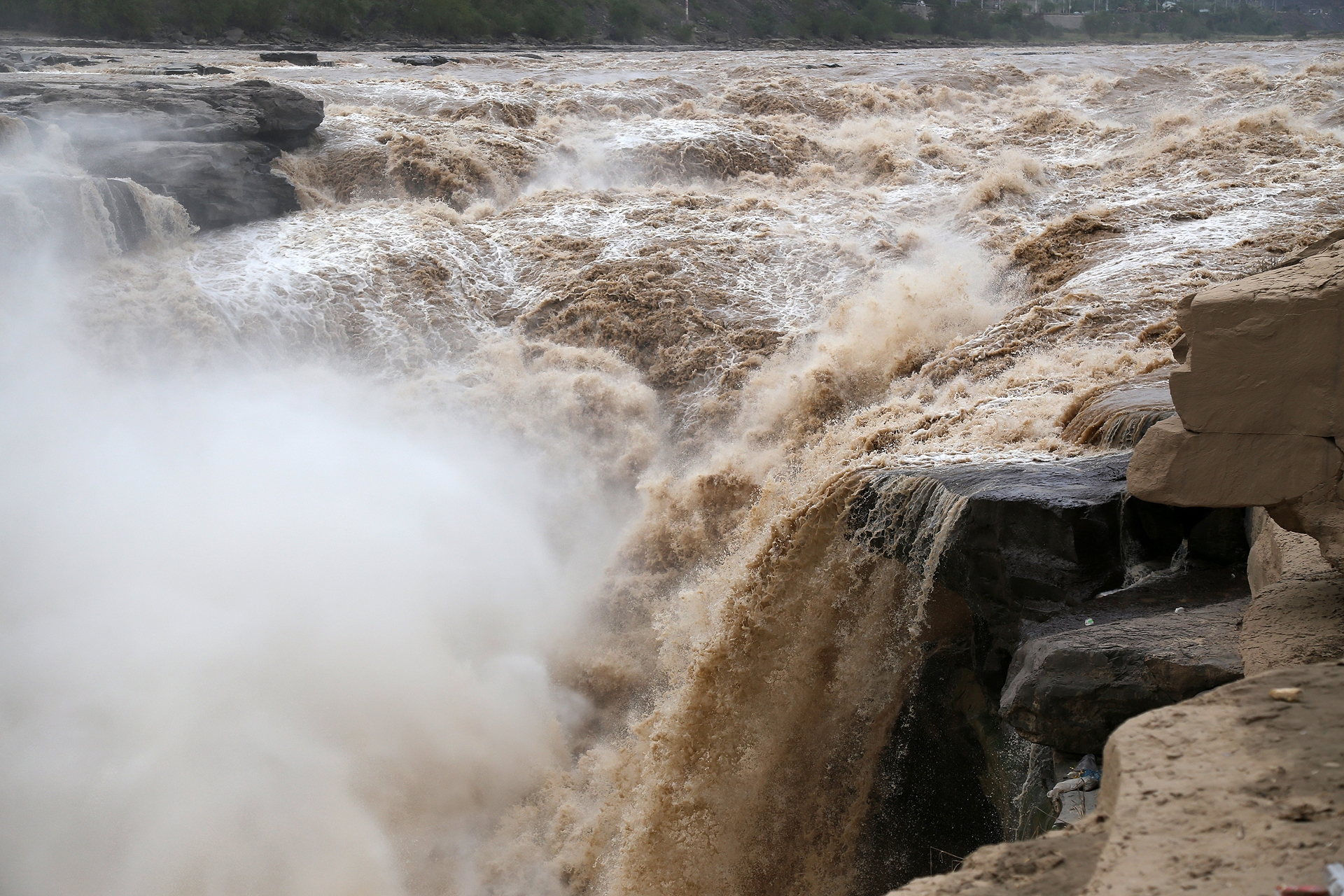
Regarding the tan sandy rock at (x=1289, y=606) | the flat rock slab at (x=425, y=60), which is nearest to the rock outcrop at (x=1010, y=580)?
the tan sandy rock at (x=1289, y=606)

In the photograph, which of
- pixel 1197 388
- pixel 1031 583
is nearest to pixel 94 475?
pixel 1031 583

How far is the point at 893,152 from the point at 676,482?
6.24m

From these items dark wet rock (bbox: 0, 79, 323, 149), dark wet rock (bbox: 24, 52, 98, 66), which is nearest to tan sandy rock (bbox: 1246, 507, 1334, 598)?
dark wet rock (bbox: 0, 79, 323, 149)

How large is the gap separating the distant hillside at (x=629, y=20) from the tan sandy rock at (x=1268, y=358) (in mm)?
21486

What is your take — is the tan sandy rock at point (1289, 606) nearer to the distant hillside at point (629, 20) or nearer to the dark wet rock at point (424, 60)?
the dark wet rock at point (424, 60)

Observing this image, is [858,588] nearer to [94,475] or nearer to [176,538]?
[176,538]

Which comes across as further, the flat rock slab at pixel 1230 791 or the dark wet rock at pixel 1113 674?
the dark wet rock at pixel 1113 674

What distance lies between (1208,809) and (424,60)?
1633 centimetres

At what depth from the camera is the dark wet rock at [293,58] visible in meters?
15.6

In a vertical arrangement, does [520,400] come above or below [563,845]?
above

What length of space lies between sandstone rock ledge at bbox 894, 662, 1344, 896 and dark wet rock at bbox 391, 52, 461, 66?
15747 millimetres

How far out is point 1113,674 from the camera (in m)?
3.20

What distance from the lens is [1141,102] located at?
12680 mm

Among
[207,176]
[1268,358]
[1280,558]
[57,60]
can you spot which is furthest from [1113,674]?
[57,60]
